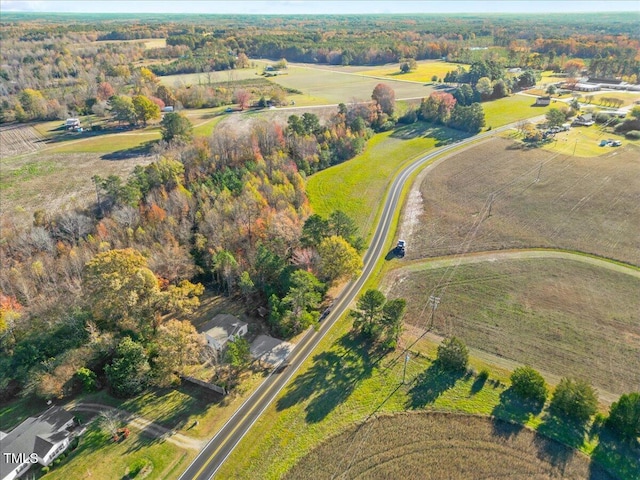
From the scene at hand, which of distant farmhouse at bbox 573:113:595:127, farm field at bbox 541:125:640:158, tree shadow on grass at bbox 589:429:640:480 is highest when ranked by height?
distant farmhouse at bbox 573:113:595:127

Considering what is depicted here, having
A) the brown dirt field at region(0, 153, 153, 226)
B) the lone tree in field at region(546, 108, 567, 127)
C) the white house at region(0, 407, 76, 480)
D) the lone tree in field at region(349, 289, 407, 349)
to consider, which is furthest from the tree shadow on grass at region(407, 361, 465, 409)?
the lone tree in field at region(546, 108, 567, 127)

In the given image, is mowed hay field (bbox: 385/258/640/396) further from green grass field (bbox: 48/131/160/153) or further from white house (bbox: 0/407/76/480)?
green grass field (bbox: 48/131/160/153)

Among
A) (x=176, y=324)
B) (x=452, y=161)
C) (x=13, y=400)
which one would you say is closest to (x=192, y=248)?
(x=176, y=324)

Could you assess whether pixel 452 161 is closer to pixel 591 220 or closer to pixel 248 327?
pixel 591 220

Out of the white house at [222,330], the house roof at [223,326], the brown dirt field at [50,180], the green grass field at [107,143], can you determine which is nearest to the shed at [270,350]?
the white house at [222,330]

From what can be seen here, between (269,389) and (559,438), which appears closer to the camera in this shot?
(559,438)

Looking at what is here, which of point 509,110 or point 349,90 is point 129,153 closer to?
point 349,90

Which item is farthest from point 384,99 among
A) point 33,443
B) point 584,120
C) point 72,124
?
point 33,443
